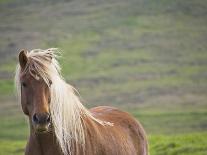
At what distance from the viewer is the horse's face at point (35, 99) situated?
23.0ft

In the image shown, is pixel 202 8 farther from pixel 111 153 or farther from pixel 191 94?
pixel 111 153

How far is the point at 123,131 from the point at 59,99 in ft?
7.11

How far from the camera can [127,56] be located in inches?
2913

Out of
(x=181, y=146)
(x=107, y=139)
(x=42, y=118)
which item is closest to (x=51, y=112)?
(x=42, y=118)

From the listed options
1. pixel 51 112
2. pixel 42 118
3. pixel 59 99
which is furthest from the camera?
pixel 59 99

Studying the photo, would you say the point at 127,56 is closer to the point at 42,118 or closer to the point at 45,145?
the point at 45,145

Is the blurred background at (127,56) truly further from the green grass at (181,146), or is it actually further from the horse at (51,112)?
the horse at (51,112)

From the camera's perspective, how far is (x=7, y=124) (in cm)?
4328

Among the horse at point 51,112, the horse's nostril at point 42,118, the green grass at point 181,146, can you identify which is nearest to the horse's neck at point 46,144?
the horse at point 51,112

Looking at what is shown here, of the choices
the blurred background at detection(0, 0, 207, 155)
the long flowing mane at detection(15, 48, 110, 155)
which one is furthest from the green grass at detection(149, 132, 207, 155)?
the long flowing mane at detection(15, 48, 110, 155)

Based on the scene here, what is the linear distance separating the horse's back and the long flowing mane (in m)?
0.85

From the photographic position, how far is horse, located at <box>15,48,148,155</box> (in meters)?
7.31

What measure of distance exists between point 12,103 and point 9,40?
29376 millimetres

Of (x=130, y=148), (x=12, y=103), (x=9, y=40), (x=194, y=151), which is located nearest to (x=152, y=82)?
(x=12, y=103)
